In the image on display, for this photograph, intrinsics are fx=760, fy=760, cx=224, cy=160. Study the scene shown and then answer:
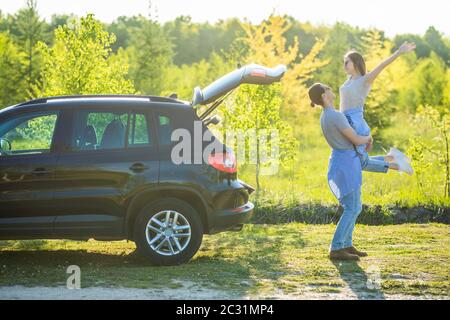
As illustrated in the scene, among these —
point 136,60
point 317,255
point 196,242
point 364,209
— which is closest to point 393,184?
point 364,209

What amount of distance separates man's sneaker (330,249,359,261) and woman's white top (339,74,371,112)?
1569 millimetres

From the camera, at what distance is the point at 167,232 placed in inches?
311

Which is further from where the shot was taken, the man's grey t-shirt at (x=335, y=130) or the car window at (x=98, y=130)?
the man's grey t-shirt at (x=335, y=130)

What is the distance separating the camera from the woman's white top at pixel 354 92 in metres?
8.18

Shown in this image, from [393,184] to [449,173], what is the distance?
1.88 m

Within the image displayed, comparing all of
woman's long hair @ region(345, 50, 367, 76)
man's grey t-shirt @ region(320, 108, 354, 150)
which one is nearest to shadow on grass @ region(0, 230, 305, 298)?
man's grey t-shirt @ region(320, 108, 354, 150)

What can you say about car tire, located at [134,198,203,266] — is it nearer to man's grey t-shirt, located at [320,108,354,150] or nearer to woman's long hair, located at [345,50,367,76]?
man's grey t-shirt, located at [320,108,354,150]

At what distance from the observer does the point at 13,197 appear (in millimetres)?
7742

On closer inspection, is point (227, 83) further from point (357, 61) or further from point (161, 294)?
point (161, 294)

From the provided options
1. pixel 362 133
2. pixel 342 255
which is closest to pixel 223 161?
pixel 362 133

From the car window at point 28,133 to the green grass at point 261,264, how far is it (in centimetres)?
124

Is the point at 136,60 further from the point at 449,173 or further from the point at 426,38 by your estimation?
the point at 426,38

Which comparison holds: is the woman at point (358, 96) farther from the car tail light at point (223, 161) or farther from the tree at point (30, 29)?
the tree at point (30, 29)

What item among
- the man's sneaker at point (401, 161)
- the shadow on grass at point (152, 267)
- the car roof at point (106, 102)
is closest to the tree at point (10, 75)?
the shadow on grass at point (152, 267)
